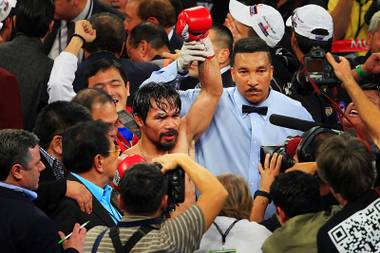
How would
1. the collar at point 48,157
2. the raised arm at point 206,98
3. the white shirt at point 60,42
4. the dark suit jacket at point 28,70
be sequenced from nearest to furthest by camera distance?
the collar at point 48,157 → the raised arm at point 206,98 → the dark suit jacket at point 28,70 → the white shirt at point 60,42

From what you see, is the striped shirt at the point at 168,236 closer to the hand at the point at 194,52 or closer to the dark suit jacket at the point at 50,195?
the dark suit jacket at the point at 50,195

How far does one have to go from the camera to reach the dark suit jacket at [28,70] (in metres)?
8.20

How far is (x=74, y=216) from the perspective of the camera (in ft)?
20.4

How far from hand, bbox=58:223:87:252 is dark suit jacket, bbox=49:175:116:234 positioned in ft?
0.44

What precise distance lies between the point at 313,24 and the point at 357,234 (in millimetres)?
2716

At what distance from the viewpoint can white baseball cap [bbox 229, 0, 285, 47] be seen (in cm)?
861

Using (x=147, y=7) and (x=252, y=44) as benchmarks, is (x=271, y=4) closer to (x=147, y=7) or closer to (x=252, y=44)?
(x=147, y=7)

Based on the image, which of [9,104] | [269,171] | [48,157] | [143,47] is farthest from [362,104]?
[143,47]

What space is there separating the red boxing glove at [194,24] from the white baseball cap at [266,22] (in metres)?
1.63

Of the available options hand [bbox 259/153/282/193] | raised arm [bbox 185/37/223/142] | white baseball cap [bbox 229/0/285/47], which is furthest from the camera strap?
white baseball cap [bbox 229/0/285/47]

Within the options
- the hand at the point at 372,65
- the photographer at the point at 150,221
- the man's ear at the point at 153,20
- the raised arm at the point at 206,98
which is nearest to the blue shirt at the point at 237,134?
the raised arm at the point at 206,98

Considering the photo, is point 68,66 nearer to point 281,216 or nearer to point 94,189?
point 94,189

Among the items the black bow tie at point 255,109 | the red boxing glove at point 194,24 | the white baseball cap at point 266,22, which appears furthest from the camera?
the white baseball cap at point 266,22

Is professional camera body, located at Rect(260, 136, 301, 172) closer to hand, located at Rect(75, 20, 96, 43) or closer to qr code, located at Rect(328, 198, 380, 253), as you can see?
qr code, located at Rect(328, 198, 380, 253)
